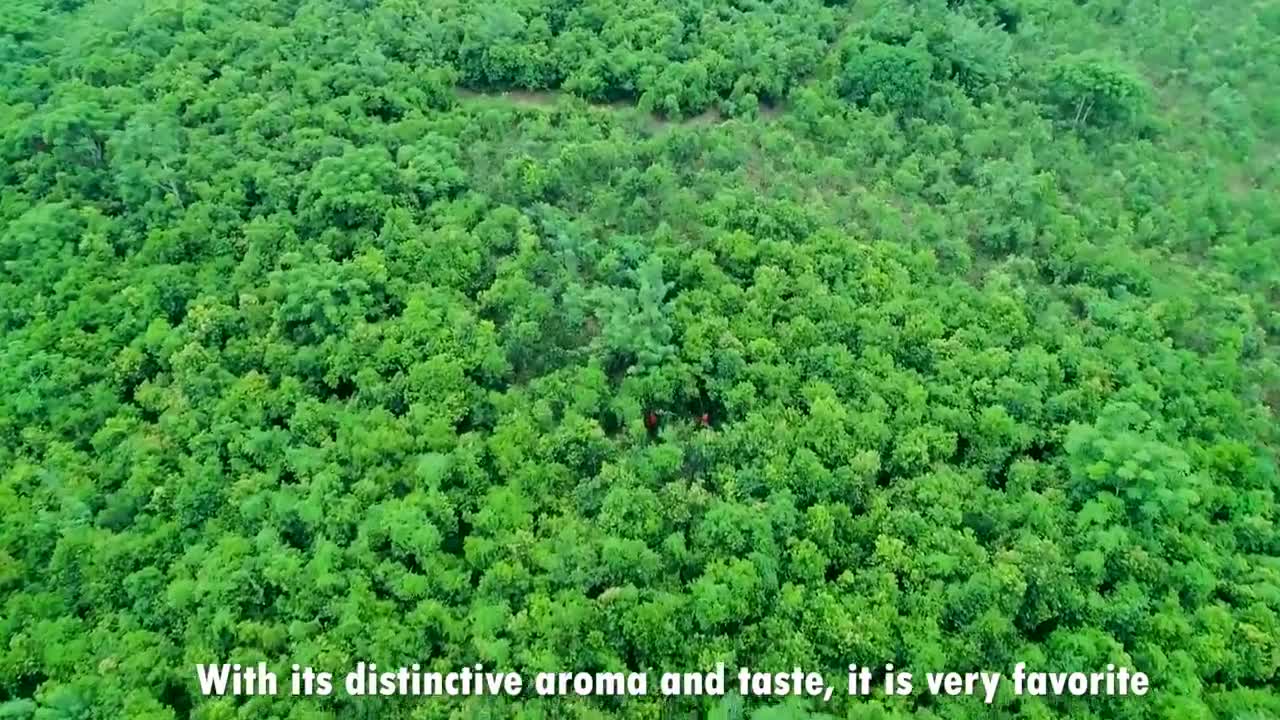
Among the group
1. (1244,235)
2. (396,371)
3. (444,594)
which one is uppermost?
(1244,235)

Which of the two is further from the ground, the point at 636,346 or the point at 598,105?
the point at 598,105

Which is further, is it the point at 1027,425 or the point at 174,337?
the point at 174,337

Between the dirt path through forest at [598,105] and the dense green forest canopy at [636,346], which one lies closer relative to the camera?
the dense green forest canopy at [636,346]

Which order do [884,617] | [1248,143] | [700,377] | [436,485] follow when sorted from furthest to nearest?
[1248,143]
[700,377]
[436,485]
[884,617]

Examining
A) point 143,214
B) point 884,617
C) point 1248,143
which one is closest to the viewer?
point 884,617

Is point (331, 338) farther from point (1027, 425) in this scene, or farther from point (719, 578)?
point (1027, 425)

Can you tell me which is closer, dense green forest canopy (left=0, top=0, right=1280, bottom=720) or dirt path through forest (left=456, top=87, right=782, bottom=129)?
dense green forest canopy (left=0, top=0, right=1280, bottom=720)

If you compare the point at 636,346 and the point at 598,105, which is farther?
the point at 598,105

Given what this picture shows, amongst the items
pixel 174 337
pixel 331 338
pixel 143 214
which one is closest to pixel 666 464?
pixel 331 338
